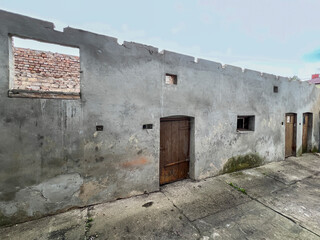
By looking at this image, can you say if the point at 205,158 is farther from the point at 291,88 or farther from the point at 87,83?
the point at 291,88

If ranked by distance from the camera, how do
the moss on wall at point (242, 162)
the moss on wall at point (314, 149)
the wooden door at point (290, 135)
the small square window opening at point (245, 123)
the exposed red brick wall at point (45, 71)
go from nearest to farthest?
the exposed red brick wall at point (45, 71) → the moss on wall at point (242, 162) → the small square window opening at point (245, 123) → the wooden door at point (290, 135) → the moss on wall at point (314, 149)

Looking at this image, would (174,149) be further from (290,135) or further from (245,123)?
(290,135)

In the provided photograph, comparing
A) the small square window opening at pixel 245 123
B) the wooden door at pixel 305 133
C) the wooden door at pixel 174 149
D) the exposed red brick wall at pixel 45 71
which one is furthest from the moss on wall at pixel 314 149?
the exposed red brick wall at pixel 45 71

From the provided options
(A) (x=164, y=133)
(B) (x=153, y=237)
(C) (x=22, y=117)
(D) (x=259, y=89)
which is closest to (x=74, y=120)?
(C) (x=22, y=117)

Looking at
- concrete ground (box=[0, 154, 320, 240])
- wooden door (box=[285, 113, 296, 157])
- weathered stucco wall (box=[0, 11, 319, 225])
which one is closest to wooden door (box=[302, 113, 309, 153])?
wooden door (box=[285, 113, 296, 157])

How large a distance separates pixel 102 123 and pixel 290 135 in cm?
775

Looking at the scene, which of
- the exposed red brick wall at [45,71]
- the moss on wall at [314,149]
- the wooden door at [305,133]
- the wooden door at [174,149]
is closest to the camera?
the exposed red brick wall at [45,71]

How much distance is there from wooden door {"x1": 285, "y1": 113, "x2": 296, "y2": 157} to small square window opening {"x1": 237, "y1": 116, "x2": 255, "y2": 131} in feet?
7.79

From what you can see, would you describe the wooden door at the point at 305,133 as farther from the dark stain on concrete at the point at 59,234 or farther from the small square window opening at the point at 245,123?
the dark stain on concrete at the point at 59,234

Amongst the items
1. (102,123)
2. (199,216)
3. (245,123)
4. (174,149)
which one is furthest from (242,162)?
(102,123)

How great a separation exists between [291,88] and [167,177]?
634 centimetres

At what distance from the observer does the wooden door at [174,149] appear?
3.65 m

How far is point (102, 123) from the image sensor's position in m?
2.83

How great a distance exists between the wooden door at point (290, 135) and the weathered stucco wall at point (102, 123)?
361cm
